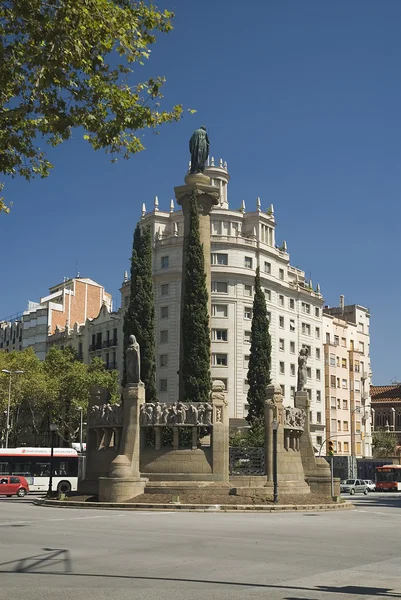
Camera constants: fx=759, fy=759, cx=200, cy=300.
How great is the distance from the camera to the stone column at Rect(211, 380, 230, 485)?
33.5 m

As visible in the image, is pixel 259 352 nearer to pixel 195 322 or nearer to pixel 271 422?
pixel 195 322

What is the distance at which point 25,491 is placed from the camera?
47.1 m

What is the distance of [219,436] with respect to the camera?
33812 mm

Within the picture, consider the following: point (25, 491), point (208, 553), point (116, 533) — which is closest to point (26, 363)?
point (25, 491)

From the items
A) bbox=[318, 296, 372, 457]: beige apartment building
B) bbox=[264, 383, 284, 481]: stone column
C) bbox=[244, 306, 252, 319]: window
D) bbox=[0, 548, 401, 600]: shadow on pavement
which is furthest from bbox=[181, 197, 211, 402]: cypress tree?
bbox=[318, 296, 372, 457]: beige apartment building

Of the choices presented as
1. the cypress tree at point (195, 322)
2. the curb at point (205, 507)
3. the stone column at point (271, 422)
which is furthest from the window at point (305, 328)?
the curb at point (205, 507)

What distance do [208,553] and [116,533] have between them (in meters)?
5.00

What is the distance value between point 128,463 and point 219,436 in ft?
13.7

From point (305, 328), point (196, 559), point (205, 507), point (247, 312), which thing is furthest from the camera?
point (305, 328)

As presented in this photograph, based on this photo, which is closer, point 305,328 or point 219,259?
point 219,259

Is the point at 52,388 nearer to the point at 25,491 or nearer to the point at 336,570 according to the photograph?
the point at 25,491

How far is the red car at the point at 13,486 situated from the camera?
45969 millimetres

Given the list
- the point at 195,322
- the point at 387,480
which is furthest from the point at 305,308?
the point at 195,322

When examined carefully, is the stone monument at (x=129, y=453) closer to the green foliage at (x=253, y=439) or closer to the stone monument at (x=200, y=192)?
the stone monument at (x=200, y=192)
